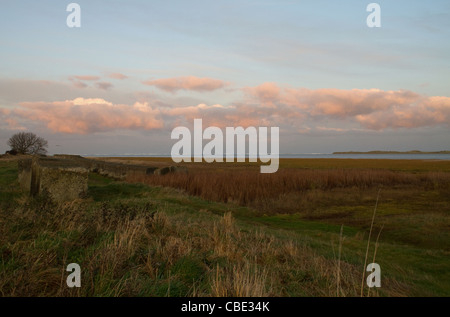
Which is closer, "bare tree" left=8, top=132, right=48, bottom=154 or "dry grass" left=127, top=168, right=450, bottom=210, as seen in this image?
"dry grass" left=127, top=168, right=450, bottom=210

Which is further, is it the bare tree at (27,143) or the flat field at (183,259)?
the bare tree at (27,143)

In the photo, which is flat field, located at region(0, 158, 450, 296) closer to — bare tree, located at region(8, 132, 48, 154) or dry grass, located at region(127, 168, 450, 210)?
dry grass, located at region(127, 168, 450, 210)

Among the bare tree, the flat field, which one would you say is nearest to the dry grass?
the flat field

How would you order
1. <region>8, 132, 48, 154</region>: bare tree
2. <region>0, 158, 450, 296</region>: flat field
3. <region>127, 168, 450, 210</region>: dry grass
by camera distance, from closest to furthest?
1. <region>0, 158, 450, 296</region>: flat field
2. <region>127, 168, 450, 210</region>: dry grass
3. <region>8, 132, 48, 154</region>: bare tree

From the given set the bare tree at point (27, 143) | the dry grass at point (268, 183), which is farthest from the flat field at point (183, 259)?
the bare tree at point (27, 143)

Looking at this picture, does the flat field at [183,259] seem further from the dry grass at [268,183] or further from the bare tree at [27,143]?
the bare tree at [27,143]

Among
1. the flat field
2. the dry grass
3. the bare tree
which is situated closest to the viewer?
the flat field

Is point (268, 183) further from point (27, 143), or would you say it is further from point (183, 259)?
point (27, 143)

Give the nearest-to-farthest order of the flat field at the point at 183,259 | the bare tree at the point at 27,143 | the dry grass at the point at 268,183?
the flat field at the point at 183,259, the dry grass at the point at 268,183, the bare tree at the point at 27,143

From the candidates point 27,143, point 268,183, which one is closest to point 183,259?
point 268,183

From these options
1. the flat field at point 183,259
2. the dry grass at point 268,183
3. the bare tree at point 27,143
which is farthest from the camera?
the bare tree at point 27,143

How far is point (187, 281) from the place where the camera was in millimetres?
4594
